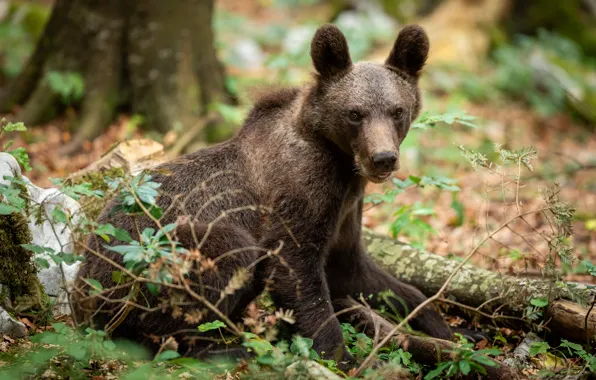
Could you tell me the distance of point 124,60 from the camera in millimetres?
9453

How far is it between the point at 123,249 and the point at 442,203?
6841 mm

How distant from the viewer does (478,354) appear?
158 inches

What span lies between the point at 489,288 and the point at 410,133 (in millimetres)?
3519

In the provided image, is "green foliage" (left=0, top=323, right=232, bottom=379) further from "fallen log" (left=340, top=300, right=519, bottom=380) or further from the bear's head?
the bear's head

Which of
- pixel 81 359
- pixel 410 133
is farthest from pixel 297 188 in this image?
pixel 410 133

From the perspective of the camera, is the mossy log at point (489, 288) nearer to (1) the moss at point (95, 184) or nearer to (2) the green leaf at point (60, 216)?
(1) the moss at point (95, 184)

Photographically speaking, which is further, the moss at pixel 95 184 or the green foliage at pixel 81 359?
the moss at pixel 95 184

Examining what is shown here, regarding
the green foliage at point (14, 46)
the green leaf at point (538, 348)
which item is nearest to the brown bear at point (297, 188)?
the green leaf at point (538, 348)

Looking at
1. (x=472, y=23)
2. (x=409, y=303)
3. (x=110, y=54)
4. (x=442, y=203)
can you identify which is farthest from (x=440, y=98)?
(x=409, y=303)

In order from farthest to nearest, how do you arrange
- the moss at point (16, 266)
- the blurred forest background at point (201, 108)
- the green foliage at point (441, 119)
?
1. the blurred forest background at point (201, 108)
2. the green foliage at point (441, 119)
3. the moss at point (16, 266)

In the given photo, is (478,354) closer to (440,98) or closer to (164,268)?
(164,268)

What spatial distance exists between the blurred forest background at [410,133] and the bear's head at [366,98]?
575 millimetres

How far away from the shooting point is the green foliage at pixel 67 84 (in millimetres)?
8898

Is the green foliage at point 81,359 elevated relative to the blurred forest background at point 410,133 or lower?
lower
